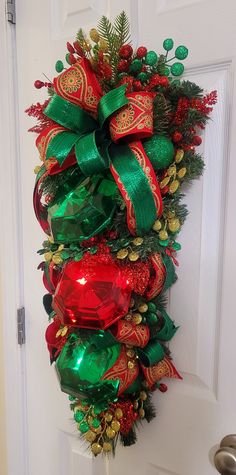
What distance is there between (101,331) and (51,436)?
0.54m

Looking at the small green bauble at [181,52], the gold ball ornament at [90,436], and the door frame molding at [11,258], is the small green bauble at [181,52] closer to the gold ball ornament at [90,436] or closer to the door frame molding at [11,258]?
the door frame molding at [11,258]

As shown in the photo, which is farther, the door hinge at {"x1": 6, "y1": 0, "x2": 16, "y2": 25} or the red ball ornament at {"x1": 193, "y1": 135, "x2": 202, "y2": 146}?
the door hinge at {"x1": 6, "y1": 0, "x2": 16, "y2": 25}

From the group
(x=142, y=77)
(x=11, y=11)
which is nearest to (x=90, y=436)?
(x=142, y=77)

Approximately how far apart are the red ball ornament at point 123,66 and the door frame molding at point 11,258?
0.40 metres

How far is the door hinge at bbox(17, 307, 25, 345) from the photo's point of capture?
93cm

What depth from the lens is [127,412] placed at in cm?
65

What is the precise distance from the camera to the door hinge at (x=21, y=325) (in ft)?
3.04

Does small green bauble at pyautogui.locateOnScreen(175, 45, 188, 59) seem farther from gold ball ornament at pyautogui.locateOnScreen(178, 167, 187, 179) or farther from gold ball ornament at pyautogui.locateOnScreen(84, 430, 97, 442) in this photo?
gold ball ornament at pyautogui.locateOnScreen(84, 430, 97, 442)

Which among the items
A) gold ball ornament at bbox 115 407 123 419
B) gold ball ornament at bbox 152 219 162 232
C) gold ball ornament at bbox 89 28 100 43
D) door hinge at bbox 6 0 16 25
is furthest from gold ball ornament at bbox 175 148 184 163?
door hinge at bbox 6 0 16 25

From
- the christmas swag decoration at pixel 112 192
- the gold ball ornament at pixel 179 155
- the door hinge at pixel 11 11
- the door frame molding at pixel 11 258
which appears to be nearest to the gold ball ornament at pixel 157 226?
the christmas swag decoration at pixel 112 192

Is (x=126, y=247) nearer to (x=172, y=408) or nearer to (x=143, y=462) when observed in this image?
(x=172, y=408)

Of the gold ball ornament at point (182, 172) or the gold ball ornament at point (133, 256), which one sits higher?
the gold ball ornament at point (182, 172)

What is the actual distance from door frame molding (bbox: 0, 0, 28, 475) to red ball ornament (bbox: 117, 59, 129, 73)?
397 mm

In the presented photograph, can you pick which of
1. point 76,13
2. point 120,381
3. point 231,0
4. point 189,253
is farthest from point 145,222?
point 76,13
